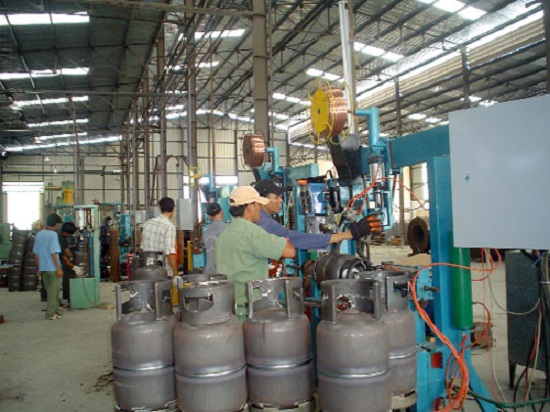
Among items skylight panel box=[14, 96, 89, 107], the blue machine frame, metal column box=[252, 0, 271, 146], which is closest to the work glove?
the blue machine frame

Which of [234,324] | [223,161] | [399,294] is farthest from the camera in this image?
[223,161]

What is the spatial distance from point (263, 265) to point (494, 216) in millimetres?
1365

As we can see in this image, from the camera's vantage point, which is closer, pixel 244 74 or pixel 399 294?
pixel 399 294

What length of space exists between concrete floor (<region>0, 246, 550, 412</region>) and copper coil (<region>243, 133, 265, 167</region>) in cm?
288

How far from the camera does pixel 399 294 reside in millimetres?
2586

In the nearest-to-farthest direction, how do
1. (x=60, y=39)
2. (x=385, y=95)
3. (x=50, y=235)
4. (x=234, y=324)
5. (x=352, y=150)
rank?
(x=234, y=324), (x=352, y=150), (x=50, y=235), (x=60, y=39), (x=385, y=95)

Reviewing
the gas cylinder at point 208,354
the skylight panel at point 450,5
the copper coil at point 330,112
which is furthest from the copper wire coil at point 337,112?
the skylight panel at point 450,5

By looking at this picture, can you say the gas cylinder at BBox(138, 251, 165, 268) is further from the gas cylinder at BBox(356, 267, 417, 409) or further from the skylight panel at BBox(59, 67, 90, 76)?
the skylight panel at BBox(59, 67, 90, 76)

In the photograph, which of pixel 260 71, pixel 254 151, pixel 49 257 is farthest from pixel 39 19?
pixel 254 151

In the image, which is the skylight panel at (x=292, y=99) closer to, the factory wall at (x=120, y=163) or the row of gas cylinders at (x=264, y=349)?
the factory wall at (x=120, y=163)

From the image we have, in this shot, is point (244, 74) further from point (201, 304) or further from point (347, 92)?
point (201, 304)

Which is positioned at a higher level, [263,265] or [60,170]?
[60,170]

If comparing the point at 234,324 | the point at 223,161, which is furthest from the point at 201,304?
the point at 223,161

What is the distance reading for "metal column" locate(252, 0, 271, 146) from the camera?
7559mm
